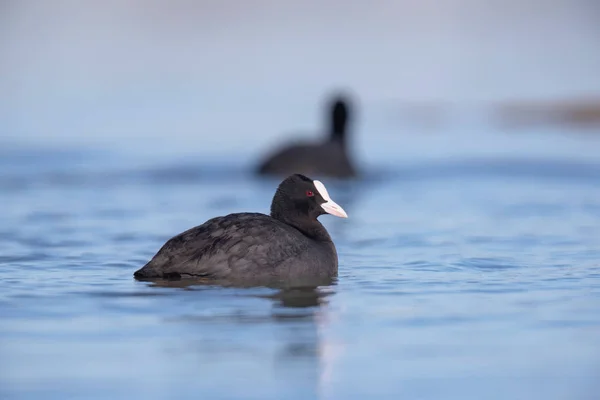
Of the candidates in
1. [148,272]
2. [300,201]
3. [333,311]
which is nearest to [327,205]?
[300,201]

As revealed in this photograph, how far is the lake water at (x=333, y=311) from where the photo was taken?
6375 millimetres

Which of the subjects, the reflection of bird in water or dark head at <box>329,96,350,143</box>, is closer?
the reflection of bird in water

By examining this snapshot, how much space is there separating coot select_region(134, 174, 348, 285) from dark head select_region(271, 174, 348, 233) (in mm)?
415

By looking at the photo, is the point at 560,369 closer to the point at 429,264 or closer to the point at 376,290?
the point at 376,290

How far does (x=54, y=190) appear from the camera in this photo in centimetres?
1752

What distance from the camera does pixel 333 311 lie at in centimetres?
830

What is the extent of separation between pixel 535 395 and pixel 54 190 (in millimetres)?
12389

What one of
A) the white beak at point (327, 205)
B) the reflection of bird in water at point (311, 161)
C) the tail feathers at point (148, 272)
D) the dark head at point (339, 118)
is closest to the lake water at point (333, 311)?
the tail feathers at point (148, 272)

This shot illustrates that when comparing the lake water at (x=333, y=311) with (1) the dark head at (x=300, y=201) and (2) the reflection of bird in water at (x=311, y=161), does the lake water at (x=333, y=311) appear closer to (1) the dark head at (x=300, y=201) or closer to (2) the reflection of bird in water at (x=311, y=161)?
(1) the dark head at (x=300, y=201)

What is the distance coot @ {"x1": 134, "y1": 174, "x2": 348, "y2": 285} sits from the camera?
920 cm

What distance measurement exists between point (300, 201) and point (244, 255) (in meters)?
1.19

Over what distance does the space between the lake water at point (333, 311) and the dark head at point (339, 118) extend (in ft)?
20.2

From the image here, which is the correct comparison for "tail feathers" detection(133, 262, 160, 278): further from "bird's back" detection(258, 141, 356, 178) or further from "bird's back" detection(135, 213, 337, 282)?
"bird's back" detection(258, 141, 356, 178)

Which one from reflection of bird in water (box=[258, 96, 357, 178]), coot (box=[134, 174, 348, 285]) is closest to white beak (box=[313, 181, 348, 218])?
coot (box=[134, 174, 348, 285])
